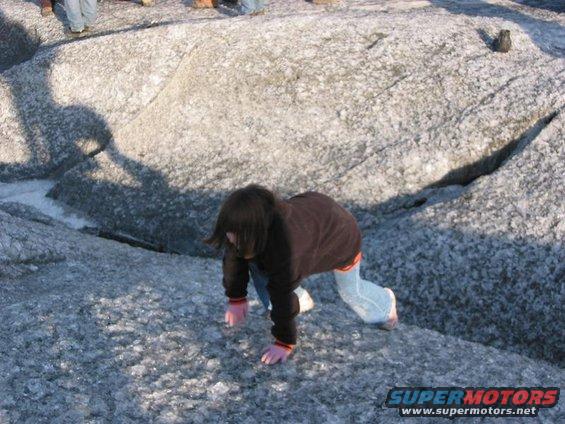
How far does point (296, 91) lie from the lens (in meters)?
11.9

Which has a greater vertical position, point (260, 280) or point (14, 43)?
point (260, 280)

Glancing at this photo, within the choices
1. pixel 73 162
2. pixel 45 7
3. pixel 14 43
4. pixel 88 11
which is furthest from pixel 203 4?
pixel 73 162

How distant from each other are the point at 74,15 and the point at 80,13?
176 mm

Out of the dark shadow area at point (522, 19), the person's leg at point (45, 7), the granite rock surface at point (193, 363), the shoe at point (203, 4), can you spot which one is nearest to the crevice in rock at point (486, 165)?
the dark shadow area at point (522, 19)

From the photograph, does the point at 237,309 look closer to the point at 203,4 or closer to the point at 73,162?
the point at 73,162

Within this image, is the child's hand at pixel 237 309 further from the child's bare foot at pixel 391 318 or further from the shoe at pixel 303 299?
the child's bare foot at pixel 391 318

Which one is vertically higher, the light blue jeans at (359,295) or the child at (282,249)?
the child at (282,249)

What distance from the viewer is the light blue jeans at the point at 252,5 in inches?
604

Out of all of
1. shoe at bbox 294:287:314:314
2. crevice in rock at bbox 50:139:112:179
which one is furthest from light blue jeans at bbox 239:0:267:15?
shoe at bbox 294:287:314:314

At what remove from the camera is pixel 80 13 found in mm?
15648

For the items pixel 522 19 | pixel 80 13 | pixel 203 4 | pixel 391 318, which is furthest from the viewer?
pixel 203 4

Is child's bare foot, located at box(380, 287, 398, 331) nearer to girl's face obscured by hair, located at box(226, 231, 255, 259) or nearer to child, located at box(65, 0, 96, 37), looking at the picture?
girl's face obscured by hair, located at box(226, 231, 255, 259)

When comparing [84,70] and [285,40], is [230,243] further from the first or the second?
[84,70]

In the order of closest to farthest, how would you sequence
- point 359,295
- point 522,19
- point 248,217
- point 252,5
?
point 248,217 → point 359,295 → point 522,19 → point 252,5
